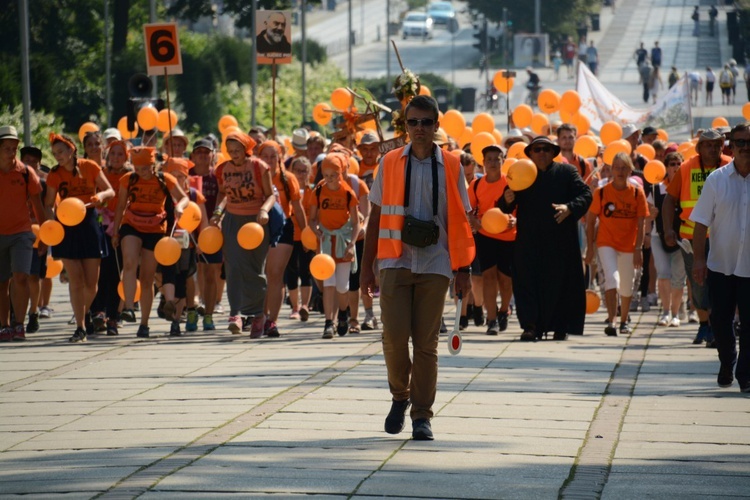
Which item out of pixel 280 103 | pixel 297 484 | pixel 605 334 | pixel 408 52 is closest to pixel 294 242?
pixel 605 334

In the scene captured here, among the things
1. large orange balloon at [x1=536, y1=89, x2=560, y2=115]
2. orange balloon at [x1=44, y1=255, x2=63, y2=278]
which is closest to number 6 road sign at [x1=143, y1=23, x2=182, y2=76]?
orange balloon at [x1=44, y1=255, x2=63, y2=278]

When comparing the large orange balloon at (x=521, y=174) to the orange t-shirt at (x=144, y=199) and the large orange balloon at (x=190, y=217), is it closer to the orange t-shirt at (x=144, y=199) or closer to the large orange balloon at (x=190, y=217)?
the large orange balloon at (x=190, y=217)

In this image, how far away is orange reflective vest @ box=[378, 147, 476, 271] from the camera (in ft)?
28.6

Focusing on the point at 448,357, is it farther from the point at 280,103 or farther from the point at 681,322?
the point at 280,103

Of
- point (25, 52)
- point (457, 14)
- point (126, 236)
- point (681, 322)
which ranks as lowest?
point (681, 322)

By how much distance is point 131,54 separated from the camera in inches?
1762

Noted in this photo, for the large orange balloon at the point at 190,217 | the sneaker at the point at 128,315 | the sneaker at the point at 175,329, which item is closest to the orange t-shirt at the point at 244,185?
the large orange balloon at the point at 190,217

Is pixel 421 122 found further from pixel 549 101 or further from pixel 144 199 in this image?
pixel 549 101

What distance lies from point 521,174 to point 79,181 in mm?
4079

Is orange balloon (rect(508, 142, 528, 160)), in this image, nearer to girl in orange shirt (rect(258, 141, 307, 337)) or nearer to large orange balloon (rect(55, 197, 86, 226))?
girl in orange shirt (rect(258, 141, 307, 337))

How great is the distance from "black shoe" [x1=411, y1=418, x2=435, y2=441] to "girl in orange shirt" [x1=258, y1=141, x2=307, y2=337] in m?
6.01

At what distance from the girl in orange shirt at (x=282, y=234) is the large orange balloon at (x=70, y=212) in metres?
1.76

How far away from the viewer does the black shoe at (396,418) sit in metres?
8.80

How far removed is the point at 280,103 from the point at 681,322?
34125mm
